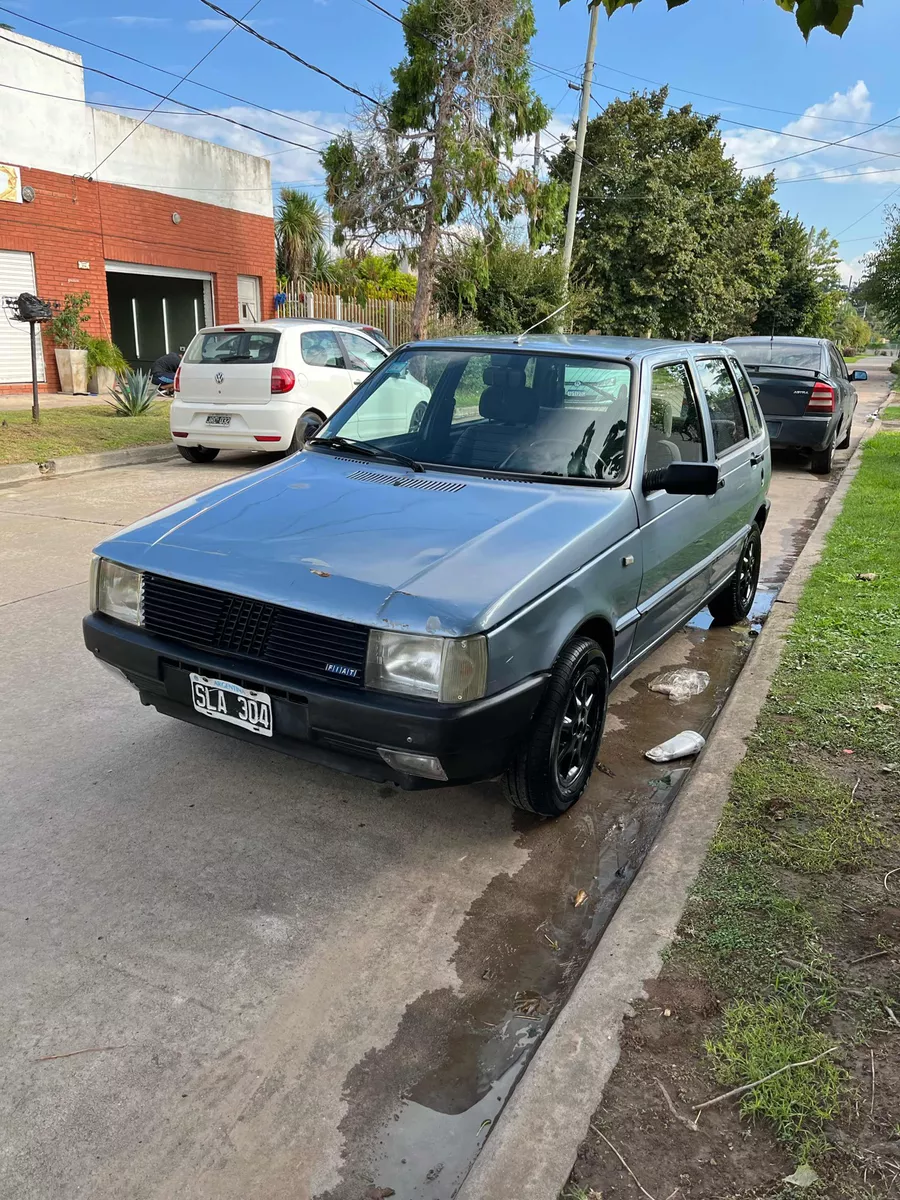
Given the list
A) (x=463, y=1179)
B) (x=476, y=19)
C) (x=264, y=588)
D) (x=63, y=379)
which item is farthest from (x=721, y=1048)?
(x=476, y=19)

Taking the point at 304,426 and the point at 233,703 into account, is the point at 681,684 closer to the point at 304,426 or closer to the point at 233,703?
the point at 233,703

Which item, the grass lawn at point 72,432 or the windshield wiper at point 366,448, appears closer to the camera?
the windshield wiper at point 366,448

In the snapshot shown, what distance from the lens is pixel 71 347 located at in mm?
18062

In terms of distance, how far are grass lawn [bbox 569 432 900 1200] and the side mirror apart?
112cm

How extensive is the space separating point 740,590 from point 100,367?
51.2 feet

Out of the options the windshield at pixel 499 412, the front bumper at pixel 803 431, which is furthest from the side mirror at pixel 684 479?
the front bumper at pixel 803 431

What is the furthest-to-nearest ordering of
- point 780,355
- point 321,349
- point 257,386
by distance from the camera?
1. point 780,355
2. point 321,349
3. point 257,386

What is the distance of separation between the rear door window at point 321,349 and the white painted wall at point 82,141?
9.56 m

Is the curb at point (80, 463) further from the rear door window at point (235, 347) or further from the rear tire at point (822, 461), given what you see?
the rear tire at point (822, 461)

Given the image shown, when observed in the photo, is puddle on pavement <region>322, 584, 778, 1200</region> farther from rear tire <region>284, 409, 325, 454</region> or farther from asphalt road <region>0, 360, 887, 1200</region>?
rear tire <region>284, 409, 325, 454</region>

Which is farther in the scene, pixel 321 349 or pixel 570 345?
pixel 321 349

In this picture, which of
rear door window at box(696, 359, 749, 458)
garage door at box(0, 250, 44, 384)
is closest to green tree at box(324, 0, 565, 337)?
garage door at box(0, 250, 44, 384)

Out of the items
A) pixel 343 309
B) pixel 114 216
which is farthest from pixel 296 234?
pixel 114 216

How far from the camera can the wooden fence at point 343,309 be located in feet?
80.6
